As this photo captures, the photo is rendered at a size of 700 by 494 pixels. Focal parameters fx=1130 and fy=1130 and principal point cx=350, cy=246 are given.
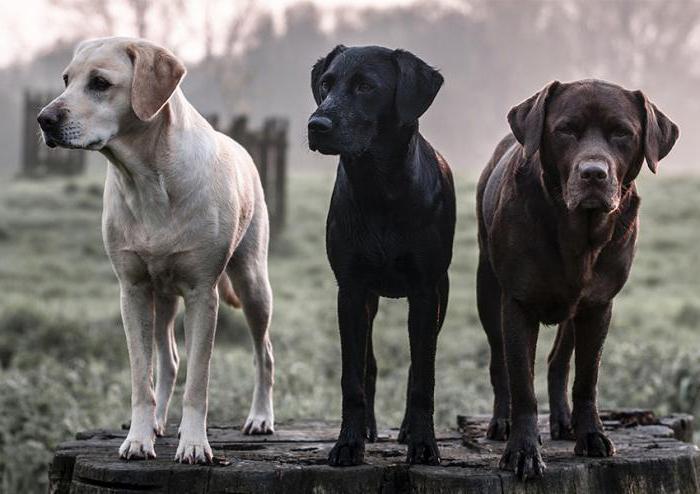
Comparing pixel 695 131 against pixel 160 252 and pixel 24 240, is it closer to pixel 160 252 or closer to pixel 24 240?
pixel 24 240

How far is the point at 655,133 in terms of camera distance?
13.9 ft

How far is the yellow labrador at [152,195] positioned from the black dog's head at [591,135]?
1.30 metres

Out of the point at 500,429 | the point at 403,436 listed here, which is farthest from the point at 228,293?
the point at 500,429

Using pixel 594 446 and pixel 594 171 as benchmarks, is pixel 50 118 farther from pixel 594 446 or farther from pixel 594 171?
pixel 594 446

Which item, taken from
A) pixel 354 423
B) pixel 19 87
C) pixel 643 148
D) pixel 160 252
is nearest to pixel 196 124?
pixel 160 252

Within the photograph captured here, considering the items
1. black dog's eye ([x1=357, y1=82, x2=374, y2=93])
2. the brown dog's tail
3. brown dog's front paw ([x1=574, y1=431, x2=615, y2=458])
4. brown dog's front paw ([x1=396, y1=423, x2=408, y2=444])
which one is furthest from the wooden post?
black dog's eye ([x1=357, y1=82, x2=374, y2=93])

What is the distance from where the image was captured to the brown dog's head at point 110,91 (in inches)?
168

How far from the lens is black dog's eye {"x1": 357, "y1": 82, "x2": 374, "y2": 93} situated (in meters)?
4.27

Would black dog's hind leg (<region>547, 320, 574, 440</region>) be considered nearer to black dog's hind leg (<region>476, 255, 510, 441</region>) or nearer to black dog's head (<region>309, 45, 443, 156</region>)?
black dog's hind leg (<region>476, 255, 510, 441</region>)

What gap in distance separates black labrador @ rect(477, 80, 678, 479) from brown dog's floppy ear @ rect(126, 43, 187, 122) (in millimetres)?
1328

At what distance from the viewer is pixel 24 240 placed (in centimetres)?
1809

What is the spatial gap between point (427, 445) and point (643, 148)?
55.5 inches

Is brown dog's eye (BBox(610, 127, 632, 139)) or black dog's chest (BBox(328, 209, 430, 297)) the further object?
black dog's chest (BBox(328, 209, 430, 297))

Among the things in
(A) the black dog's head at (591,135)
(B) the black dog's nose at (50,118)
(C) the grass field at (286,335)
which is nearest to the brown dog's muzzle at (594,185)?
(A) the black dog's head at (591,135)
